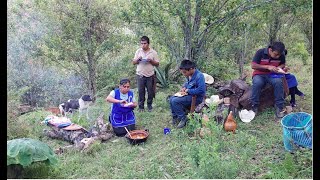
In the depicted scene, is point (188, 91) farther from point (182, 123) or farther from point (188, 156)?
point (188, 156)

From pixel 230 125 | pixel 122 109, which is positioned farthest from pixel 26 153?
pixel 230 125

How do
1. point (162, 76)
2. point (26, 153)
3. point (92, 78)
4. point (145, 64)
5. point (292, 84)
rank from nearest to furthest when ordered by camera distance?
point (26, 153)
point (292, 84)
point (145, 64)
point (162, 76)
point (92, 78)

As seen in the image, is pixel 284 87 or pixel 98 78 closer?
pixel 284 87

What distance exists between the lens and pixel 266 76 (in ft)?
18.9

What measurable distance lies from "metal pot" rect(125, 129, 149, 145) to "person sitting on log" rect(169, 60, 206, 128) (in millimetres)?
604

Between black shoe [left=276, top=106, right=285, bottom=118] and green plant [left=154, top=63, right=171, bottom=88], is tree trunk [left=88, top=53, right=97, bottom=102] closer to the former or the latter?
green plant [left=154, top=63, right=171, bottom=88]

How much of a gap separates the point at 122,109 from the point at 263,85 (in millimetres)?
2356

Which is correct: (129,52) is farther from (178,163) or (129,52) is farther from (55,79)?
(178,163)

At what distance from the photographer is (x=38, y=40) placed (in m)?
9.94

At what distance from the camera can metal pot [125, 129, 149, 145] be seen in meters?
5.11

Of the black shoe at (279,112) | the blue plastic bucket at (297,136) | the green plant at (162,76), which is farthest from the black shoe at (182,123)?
the green plant at (162,76)

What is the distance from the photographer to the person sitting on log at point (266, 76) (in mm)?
5625

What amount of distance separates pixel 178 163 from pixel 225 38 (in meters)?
4.93
